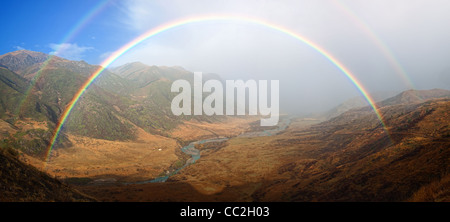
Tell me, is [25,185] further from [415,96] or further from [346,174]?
[415,96]

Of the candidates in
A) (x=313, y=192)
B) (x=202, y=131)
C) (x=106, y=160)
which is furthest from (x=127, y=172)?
(x=202, y=131)

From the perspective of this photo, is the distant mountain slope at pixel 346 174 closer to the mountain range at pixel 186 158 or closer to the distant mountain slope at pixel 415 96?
the mountain range at pixel 186 158

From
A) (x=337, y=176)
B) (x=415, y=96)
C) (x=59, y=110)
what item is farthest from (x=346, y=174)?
(x=415, y=96)

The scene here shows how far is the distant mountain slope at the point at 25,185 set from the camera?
16.7m

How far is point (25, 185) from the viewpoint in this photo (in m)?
18.7

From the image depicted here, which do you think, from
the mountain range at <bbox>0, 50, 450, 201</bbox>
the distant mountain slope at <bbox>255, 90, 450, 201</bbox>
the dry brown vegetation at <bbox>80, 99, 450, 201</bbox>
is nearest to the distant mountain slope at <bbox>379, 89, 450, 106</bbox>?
the mountain range at <bbox>0, 50, 450, 201</bbox>

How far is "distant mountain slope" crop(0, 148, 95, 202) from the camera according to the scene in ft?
54.6

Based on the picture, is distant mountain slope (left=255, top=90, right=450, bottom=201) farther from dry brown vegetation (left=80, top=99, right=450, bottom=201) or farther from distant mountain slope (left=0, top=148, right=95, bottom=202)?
distant mountain slope (left=0, top=148, right=95, bottom=202)

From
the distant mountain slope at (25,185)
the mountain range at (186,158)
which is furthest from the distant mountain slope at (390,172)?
the distant mountain slope at (25,185)

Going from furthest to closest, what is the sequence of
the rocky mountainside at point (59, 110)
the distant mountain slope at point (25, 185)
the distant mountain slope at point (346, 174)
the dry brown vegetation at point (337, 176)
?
the rocky mountainside at point (59, 110)
the dry brown vegetation at point (337, 176)
the distant mountain slope at point (346, 174)
the distant mountain slope at point (25, 185)

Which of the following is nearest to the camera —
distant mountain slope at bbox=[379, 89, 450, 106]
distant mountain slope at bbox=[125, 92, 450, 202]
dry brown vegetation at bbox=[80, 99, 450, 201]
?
distant mountain slope at bbox=[125, 92, 450, 202]

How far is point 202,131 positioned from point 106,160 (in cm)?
8355
